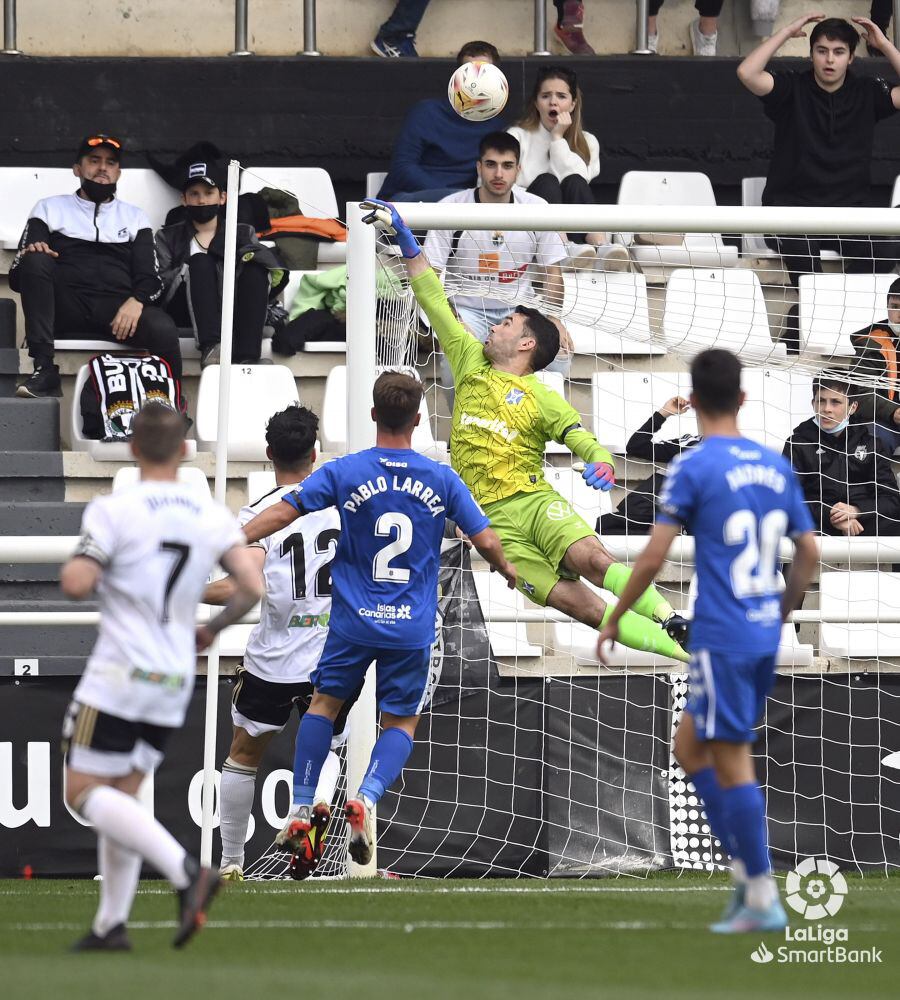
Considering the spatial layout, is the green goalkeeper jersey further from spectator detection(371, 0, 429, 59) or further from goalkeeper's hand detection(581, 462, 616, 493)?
spectator detection(371, 0, 429, 59)

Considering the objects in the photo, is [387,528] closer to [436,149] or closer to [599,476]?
[599,476]

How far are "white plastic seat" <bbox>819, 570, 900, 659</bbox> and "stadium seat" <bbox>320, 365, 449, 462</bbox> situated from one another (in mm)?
2361

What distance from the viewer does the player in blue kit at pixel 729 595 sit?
5301mm

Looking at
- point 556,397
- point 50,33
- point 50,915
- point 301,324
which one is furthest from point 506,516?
point 50,33

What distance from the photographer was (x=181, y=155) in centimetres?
1185

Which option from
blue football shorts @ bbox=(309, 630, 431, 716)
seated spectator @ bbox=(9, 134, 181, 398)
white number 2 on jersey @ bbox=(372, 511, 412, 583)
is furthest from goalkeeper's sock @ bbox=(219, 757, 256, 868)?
seated spectator @ bbox=(9, 134, 181, 398)

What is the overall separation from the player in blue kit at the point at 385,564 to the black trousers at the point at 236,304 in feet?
12.5

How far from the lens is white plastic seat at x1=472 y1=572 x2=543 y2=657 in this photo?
9.34 metres

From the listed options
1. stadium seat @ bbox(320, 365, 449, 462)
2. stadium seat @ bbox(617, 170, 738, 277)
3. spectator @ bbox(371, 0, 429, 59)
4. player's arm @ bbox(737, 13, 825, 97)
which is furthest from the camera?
spectator @ bbox(371, 0, 429, 59)

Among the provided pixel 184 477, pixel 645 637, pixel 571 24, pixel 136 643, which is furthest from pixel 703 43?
pixel 136 643

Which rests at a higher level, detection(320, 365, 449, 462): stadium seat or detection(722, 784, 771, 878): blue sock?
detection(320, 365, 449, 462): stadium seat

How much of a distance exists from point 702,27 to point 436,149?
284 centimetres

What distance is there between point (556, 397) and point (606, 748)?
186 centimetres

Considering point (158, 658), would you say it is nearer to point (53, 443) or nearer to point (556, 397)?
point (556, 397)
